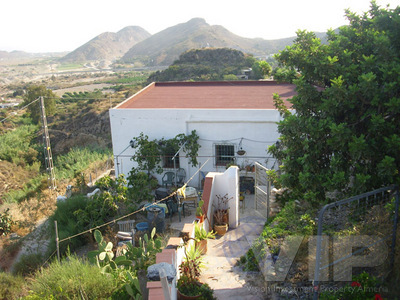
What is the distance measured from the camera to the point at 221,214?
10.1m

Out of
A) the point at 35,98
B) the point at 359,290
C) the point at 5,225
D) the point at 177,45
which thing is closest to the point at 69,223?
the point at 5,225

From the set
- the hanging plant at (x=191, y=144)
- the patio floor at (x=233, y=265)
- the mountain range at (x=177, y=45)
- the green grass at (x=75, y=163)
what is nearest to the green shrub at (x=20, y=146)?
the green grass at (x=75, y=163)

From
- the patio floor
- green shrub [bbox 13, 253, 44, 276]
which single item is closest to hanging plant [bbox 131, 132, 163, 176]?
the patio floor

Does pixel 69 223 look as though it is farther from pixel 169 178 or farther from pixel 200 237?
pixel 200 237

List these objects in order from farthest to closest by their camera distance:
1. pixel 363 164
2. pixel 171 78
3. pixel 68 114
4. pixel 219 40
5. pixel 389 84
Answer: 1. pixel 219 40
2. pixel 171 78
3. pixel 68 114
4. pixel 363 164
5. pixel 389 84

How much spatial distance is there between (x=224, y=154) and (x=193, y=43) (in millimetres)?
109336

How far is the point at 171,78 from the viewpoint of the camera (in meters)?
55.8

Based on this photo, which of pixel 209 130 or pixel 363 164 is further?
pixel 209 130

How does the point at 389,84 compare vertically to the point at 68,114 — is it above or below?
above

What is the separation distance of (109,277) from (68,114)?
41871 millimetres

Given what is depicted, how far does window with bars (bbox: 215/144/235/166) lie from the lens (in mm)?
14406

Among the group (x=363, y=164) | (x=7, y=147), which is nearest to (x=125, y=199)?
(x=363, y=164)

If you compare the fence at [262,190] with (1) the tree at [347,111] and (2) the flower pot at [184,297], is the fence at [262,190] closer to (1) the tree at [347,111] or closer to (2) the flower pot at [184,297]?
(1) the tree at [347,111]

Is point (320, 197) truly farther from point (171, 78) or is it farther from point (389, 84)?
point (171, 78)
